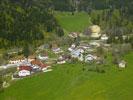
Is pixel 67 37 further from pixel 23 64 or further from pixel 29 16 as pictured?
pixel 23 64

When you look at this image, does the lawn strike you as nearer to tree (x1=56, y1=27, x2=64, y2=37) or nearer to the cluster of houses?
the cluster of houses

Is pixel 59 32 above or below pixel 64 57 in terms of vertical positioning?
above

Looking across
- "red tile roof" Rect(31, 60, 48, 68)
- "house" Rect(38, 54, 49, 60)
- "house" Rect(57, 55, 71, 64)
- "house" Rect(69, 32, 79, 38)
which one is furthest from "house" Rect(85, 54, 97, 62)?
"house" Rect(69, 32, 79, 38)

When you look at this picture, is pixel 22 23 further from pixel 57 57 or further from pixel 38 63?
pixel 38 63

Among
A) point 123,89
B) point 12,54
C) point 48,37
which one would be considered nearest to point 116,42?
point 48,37

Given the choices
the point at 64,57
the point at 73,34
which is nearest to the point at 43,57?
the point at 64,57

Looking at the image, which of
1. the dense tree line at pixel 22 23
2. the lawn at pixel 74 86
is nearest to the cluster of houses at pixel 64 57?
the lawn at pixel 74 86

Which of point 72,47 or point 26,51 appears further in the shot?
point 72,47

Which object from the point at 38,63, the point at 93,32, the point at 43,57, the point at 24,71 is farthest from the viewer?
the point at 93,32
